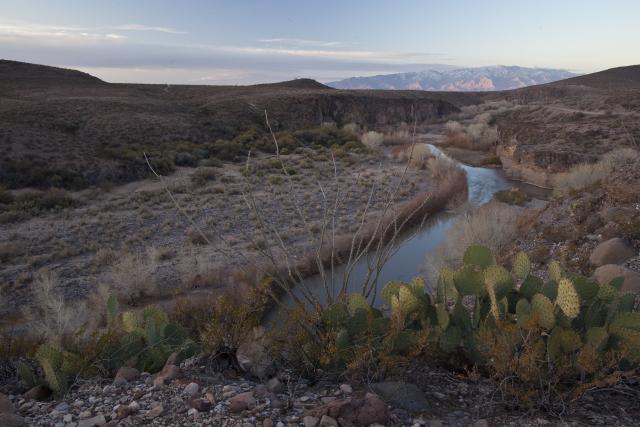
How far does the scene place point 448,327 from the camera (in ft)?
16.1

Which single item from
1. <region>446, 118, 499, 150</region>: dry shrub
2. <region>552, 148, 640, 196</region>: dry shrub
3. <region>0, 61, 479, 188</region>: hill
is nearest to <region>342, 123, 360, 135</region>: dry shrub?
<region>0, 61, 479, 188</region>: hill

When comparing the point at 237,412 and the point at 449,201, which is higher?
the point at 237,412

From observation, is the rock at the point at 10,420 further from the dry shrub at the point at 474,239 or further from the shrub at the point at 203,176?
the shrub at the point at 203,176

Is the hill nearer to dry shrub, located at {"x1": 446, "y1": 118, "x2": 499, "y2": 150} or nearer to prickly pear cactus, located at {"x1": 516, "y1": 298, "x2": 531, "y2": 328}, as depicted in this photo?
dry shrub, located at {"x1": 446, "y1": 118, "x2": 499, "y2": 150}

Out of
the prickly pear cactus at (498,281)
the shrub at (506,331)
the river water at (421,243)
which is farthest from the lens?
the river water at (421,243)

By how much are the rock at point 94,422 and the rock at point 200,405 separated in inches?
24.2

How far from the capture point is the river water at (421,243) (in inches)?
521

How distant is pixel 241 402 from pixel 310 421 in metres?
0.58

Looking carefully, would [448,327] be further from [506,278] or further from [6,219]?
[6,219]

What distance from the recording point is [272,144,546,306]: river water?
521 inches

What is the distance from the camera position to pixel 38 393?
14.6ft

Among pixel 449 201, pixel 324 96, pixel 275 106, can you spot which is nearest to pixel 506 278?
pixel 449 201

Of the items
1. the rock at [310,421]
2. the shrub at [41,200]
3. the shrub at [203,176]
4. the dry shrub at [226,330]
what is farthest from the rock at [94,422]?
the shrub at [203,176]

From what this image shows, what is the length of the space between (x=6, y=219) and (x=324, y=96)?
38.6 meters
